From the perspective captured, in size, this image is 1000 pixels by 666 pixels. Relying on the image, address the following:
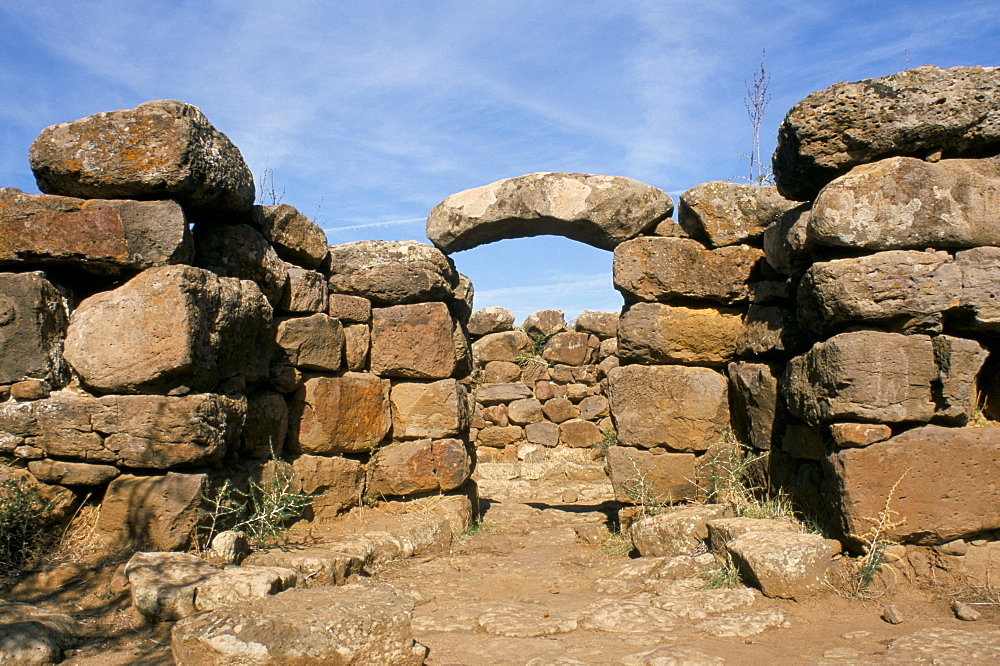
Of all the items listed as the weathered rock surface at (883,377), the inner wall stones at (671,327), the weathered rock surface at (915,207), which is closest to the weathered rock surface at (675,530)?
the inner wall stones at (671,327)

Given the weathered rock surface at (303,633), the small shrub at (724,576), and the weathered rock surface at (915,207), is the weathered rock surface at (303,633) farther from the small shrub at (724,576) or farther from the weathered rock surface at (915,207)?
the weathered rock surface at (915,207)

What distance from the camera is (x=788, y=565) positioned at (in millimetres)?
3410

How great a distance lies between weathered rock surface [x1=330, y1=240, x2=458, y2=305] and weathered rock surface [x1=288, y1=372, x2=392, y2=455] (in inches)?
24.5

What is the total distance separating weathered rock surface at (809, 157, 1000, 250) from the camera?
3.57 meters

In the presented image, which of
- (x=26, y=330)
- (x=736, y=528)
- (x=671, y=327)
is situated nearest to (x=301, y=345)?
(x=26, y=330)

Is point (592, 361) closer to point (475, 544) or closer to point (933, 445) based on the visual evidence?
point (475, 544)

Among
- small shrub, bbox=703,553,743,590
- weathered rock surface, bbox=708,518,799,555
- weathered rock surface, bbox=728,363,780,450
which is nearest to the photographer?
small shrub, bbox=703,553,743,590

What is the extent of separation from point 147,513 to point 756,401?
3.44 metres

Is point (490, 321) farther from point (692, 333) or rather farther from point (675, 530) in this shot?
point (675, 530)

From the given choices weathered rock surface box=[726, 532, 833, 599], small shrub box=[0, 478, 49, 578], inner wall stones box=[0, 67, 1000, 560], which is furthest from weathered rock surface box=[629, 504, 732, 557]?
small shrub box=[0, 478, 49, 578]

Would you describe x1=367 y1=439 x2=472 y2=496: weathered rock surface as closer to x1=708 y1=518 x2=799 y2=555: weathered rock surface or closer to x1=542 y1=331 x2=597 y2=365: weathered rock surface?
x1=708 y1=518 x2=799 y2=555: weathered rock surface

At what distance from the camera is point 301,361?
491cm

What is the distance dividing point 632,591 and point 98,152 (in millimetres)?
3504

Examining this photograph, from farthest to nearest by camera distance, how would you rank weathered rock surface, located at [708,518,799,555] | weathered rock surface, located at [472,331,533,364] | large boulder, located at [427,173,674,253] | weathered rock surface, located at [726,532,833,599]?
weathered rock surface, located at [472,331,533,364]
large boulder, located at [427,173,674,253]
weathered rock surface, located at [708,518,799,555]
weathered rock surface, located at [726,532,833,599]
